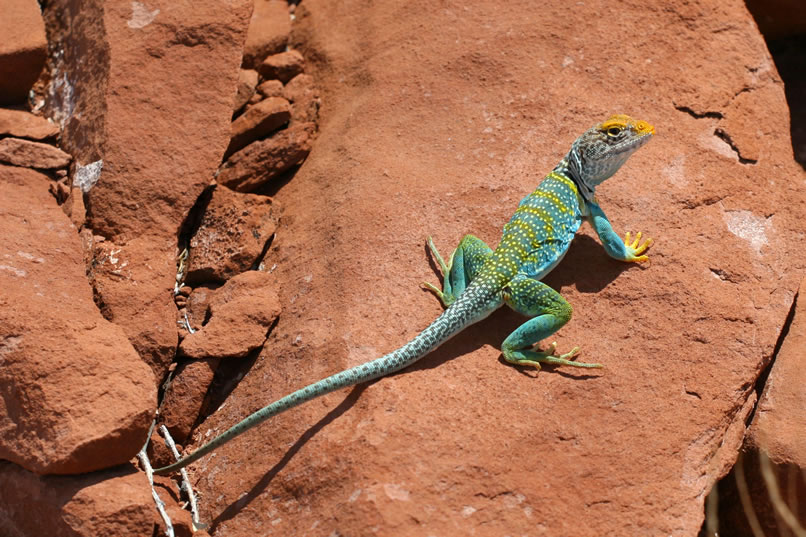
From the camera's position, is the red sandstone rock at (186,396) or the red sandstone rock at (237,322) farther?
the red sandstone rock at (237,322)

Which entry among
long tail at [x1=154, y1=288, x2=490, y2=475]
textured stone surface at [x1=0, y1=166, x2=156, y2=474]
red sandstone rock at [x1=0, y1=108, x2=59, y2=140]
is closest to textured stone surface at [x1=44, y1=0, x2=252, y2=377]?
red sandstone rock at [x1=0, y1=108, x2=59, y2=140]

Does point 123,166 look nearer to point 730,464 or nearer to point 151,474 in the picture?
point 151,474

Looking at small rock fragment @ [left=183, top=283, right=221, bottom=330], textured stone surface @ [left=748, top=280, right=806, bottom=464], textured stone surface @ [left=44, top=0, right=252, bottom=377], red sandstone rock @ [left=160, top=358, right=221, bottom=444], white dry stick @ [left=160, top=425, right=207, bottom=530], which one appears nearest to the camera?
white dry stick @ [left=160, top=425, right=207, bottom=530]

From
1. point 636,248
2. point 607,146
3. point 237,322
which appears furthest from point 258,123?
point 636,248

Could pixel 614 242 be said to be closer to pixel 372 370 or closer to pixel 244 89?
pixel 372 370

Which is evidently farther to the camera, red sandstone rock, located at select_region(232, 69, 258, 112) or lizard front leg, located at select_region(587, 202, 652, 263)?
red sandstone rock, located at select_region(232, 69, 258, 112)

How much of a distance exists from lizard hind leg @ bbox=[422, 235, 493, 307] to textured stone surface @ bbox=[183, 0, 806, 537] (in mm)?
166

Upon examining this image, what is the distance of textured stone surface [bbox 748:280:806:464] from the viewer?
4848 millimetres

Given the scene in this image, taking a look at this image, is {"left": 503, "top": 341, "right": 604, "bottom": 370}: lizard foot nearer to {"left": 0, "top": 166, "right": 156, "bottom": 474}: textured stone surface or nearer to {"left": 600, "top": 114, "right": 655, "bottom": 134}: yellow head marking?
{"left": 600, "top": 114, "right": 655, "bottom": 134}: yellow head marking

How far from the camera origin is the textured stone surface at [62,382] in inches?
163

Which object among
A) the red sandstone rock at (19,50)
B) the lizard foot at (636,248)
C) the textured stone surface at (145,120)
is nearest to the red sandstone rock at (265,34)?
the textured stone surface at (145,120)

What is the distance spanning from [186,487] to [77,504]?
2.53ft

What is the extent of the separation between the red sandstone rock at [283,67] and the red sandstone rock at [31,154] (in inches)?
79.2

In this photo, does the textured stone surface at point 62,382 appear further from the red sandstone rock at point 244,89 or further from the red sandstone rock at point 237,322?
the red sandstone rock at point 244,89
